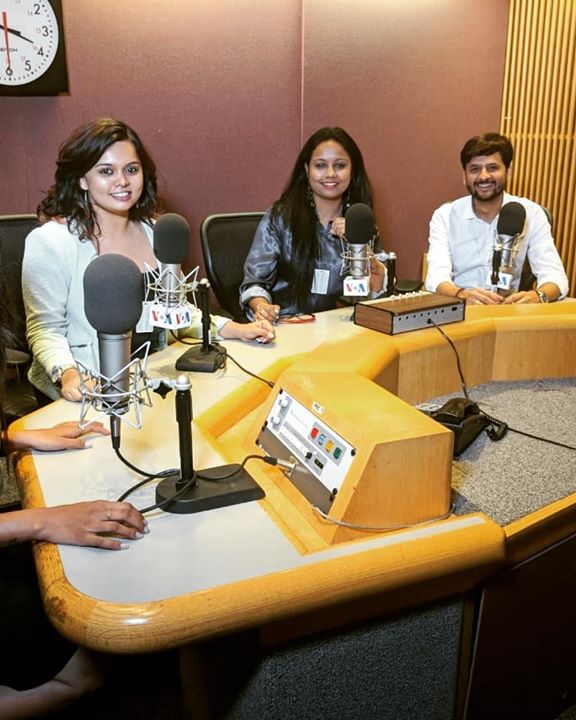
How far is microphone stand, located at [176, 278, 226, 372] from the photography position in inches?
75.3

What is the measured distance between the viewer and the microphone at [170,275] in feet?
5.13

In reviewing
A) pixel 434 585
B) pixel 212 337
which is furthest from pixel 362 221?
pixel 434 585

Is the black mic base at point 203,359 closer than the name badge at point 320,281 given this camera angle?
Yes

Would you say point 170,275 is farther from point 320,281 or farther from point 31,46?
point 31,46

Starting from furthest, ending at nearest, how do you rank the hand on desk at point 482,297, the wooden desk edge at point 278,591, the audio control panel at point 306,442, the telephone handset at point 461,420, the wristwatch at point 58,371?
the hand on desk at point 482,297
the wristwatch at point 58,371
the telephone handset at point 461,420
the audio control panel at point 306,442
the wooden desk edge at point 278,591

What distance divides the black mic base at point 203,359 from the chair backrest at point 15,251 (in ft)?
2.08

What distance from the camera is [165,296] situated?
159 cm

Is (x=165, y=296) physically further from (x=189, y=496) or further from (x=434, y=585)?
(x=434, y=585)

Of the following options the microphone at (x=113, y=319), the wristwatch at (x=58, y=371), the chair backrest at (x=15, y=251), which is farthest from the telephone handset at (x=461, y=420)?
the chair backrest at (x=15, y=251)

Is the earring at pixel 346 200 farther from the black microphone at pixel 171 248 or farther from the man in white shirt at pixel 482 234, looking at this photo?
the black microphone at pixel 171 248

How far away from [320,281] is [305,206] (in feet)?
1.01

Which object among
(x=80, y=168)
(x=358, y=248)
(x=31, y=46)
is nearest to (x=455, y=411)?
(x=358, y=248)

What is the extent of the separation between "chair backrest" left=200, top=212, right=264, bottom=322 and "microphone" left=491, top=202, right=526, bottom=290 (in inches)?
39.3

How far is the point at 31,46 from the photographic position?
3.13 m
